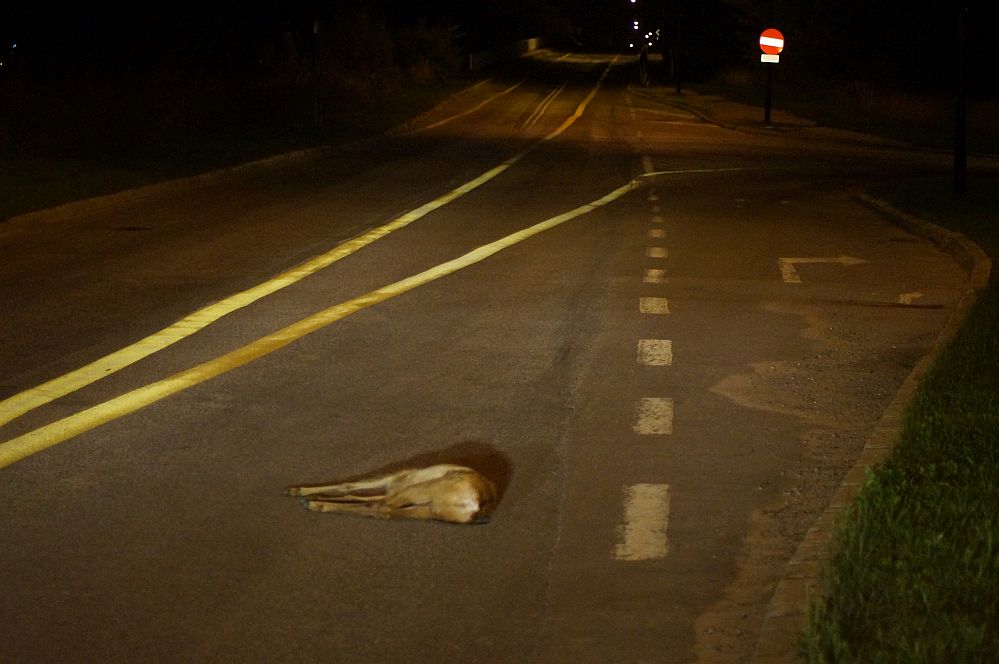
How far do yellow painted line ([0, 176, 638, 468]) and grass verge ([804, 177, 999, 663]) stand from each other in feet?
14.1

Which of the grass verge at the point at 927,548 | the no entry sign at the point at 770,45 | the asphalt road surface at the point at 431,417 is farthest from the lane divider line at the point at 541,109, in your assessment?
the grass verge at the point at 927,548

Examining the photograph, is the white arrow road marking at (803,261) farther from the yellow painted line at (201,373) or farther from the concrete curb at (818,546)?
the yellow painted line at (201,373)

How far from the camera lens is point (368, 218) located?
741 inches

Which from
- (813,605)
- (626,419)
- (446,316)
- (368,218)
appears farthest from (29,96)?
(813,605)

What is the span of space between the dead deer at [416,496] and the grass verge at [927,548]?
1.67 metres

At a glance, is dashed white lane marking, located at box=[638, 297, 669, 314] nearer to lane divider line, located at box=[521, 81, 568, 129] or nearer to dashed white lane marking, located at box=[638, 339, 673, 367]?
dashed white lane marking, located at box=[638, 339, 673, 367]

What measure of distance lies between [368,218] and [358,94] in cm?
3288

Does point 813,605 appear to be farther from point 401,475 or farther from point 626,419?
point 626,419

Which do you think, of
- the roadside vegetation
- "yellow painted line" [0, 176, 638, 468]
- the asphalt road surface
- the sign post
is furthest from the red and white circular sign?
the roadside vegetation

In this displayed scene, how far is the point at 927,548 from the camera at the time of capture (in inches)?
214

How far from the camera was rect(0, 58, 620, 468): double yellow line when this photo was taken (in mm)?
7887

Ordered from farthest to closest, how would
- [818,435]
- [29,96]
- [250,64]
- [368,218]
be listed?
[250,64] < [29,96] < [368,218] < [818,435]

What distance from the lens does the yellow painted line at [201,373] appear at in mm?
7625

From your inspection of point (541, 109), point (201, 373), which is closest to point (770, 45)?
point (541, 109)
